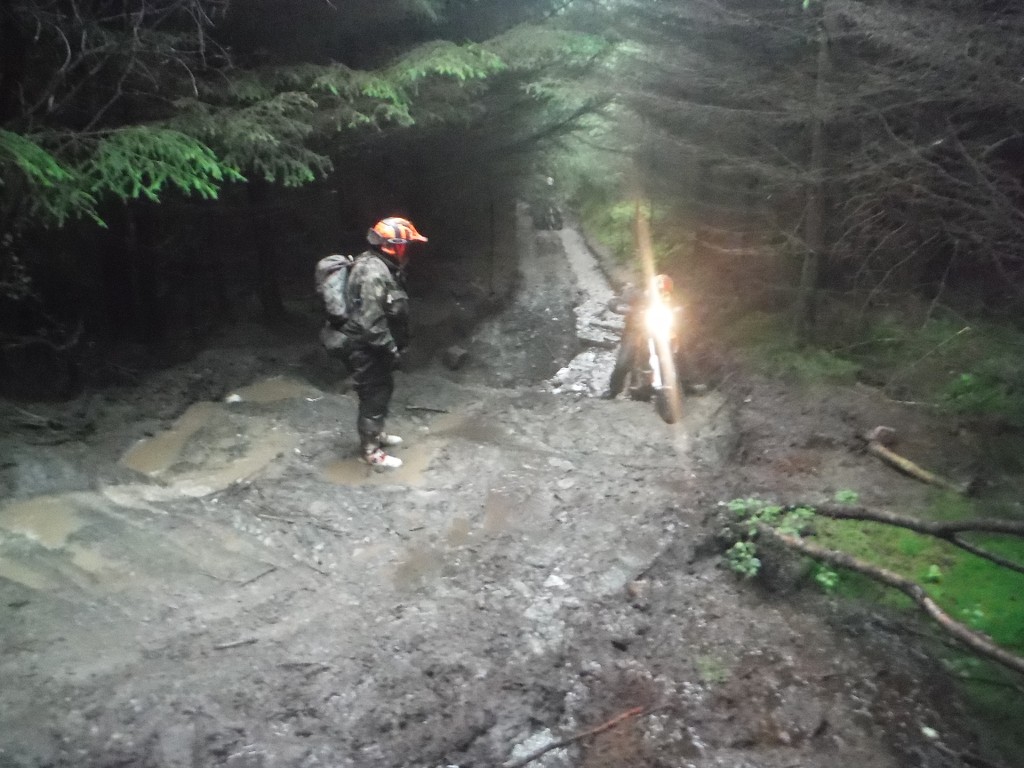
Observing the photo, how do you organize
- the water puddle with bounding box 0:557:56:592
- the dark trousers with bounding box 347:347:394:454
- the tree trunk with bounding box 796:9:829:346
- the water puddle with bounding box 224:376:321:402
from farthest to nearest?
the water puddle with bounding box 224:376:321:402 → the tree trunk with bounding box 796:9:829:346 → the dark trousers with bounding box 347:347:394:454 → the water puddle with bounding box 0:557:56:592

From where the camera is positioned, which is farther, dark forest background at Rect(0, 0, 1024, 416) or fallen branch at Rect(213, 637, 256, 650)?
dark forest background at Rect(0, 0, 1024, 416)

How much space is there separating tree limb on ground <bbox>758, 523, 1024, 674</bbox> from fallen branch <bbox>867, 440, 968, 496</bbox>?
1519mm

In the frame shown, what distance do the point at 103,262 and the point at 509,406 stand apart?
6.16 meters

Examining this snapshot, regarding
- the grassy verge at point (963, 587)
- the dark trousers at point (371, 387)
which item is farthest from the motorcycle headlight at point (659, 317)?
the grassy verge at point (963, 587)

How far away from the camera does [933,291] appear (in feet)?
31.7

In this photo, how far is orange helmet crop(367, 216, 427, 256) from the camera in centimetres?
744

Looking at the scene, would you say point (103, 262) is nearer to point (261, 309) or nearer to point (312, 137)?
point (261, 309)

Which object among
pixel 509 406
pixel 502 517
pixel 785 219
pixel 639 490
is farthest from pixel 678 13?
pixel 502 517

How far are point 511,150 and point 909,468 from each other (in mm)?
10137

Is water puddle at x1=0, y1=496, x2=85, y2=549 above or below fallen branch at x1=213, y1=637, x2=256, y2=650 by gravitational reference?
above

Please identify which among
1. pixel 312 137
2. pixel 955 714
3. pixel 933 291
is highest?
pixel 312 137

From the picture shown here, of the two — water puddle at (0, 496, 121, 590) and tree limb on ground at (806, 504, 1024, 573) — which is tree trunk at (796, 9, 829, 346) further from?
water puddle at (0, 496, 121, 590)

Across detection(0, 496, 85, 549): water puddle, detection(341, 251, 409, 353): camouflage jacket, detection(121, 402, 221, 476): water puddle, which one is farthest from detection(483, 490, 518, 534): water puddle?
detection(0, 496, 85, 549): water puddle

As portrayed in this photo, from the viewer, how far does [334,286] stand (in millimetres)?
7391
